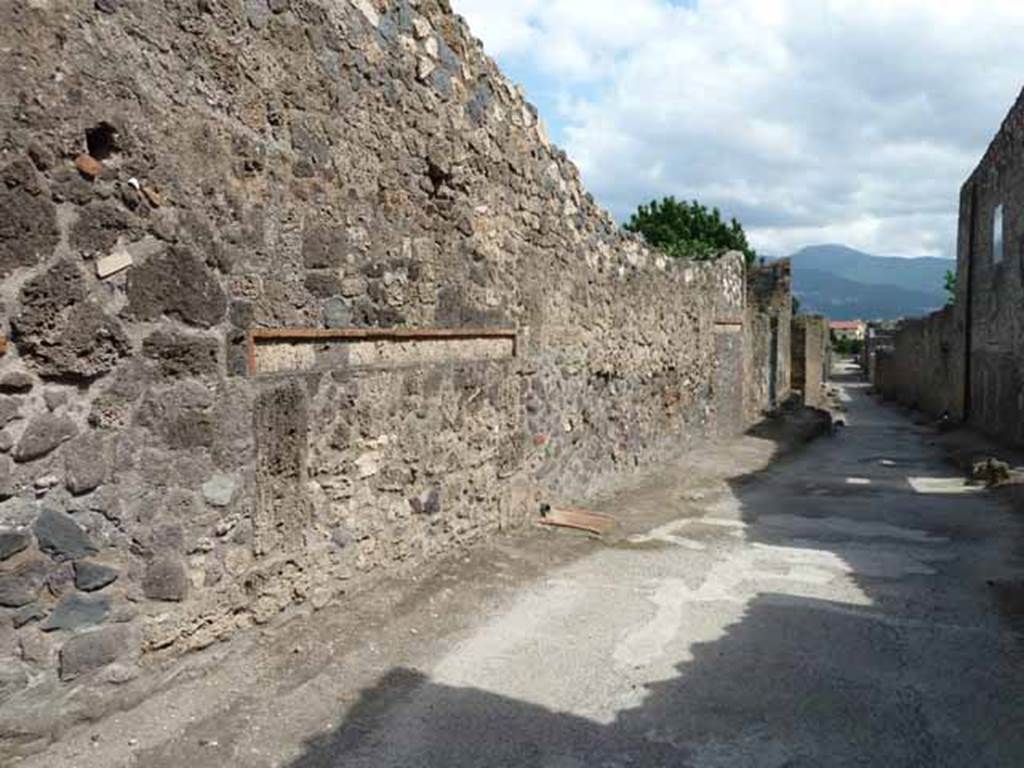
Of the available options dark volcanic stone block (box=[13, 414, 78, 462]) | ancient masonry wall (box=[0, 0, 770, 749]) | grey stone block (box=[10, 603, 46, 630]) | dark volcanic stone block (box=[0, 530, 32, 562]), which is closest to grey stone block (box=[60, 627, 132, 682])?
ancient masonry wall (box=[0, 0, 770, 749])

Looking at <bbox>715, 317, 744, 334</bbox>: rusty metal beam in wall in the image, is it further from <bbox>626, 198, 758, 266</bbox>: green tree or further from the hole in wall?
<bbox>626, 198, 758, 266</bbox>: green tree

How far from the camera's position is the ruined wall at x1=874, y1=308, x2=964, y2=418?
1903 cm

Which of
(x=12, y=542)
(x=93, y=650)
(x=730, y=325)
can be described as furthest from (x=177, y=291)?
(x=730, y=325)

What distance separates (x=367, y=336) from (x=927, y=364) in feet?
73.1

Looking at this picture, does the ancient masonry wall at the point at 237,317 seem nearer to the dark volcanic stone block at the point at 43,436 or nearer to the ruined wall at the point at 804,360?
the dark volcanic stone block at the point at 43,436

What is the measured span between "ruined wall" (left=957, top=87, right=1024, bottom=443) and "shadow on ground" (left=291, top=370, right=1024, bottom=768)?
364 inches

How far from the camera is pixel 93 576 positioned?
123 inches

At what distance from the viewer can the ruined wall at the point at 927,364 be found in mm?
19031

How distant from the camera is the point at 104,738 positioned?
9.90ft

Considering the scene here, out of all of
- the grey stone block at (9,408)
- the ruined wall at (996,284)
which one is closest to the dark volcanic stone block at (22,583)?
the grey stone block at (9,408)

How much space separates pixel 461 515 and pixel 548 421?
5.51ft

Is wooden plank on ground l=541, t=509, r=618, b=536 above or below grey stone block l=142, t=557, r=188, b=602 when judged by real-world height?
below

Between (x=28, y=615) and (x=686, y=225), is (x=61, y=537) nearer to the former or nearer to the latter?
(x=28, y=615)

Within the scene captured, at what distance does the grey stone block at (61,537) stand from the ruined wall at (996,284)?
504 inches
